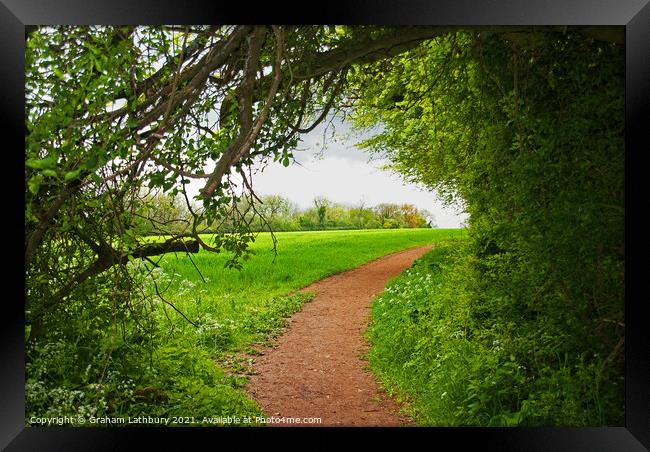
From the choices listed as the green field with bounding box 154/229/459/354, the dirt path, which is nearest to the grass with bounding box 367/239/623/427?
the dirt path

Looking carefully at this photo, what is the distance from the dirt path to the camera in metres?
3.70

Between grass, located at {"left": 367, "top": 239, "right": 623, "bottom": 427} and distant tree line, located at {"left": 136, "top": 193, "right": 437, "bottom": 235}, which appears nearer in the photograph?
grass, located at {"left": 367, "top": 239, "right": 623, "bottom": 427}

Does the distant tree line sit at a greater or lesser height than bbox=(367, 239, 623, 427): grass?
greater

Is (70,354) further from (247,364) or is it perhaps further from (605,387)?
(605,387)

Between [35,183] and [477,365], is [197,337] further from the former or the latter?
[35,183]

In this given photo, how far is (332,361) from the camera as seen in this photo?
4.63 metres

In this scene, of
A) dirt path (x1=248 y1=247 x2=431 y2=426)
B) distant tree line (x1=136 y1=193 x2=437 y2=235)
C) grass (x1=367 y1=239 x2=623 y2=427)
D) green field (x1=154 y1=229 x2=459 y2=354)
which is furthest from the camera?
green field (x1=154 y1=229 x2=459 y2=354)

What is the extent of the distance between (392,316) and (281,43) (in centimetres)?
354

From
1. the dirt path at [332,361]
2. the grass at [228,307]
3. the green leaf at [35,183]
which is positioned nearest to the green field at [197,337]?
the grass at [228,307]

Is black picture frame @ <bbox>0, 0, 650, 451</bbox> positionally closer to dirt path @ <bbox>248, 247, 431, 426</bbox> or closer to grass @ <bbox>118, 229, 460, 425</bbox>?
grass @ <bbox>118, 229, 460, 425</bbox>

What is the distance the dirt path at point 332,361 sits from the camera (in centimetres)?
370

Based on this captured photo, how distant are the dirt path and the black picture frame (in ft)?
3.56
